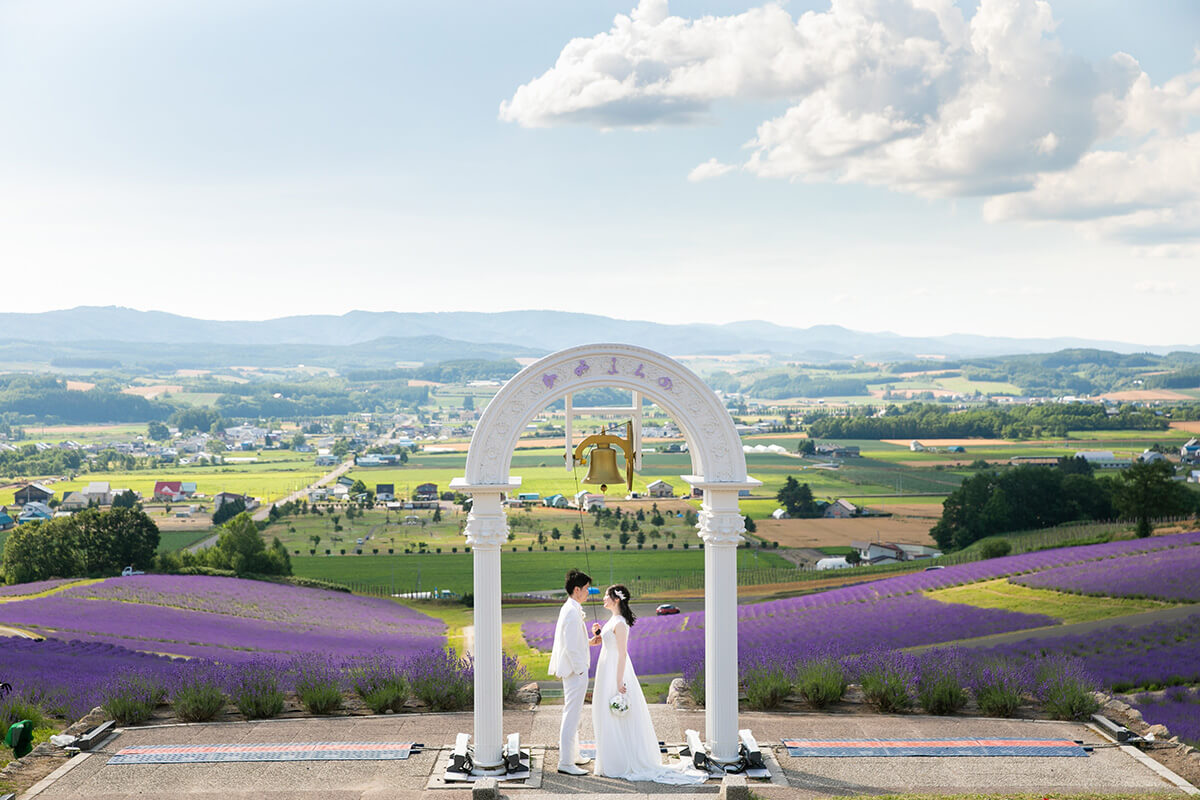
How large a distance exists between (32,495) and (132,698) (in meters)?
34.8

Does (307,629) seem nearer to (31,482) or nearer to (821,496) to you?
(821,496)

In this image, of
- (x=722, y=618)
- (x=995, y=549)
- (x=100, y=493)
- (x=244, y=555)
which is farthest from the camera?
(x=100, y=493)

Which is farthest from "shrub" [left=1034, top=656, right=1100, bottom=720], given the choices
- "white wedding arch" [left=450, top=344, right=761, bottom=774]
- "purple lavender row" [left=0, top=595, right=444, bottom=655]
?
"purple lavender row" [left=0, top=595, right=444, bottom=655]

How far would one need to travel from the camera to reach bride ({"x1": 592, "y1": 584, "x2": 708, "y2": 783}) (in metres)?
7.48

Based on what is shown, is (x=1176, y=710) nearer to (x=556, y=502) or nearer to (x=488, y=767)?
(x=488, y=767)

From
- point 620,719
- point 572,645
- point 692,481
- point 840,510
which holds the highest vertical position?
point 692,481

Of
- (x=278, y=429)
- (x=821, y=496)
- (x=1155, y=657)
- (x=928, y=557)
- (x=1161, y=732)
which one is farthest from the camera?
(x=278, y=429)

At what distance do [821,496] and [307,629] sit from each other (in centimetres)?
2472

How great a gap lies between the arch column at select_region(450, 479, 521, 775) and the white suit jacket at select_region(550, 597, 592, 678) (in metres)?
0.56

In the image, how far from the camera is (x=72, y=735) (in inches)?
337

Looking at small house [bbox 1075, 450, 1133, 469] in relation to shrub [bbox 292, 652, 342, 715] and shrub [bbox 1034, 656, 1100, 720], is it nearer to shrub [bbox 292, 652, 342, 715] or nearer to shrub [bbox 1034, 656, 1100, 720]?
shrub [bbox 1034, 656, 1100, 720]

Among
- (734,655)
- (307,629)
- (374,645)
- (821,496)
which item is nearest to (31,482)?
(307,629)

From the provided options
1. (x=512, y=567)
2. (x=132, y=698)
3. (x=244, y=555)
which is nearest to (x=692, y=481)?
(x=132, y=698)

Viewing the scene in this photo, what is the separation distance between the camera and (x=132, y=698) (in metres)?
9.14
